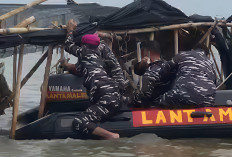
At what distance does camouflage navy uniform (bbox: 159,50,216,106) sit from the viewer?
22.5 ft

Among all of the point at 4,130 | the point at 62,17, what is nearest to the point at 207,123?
the point at 4,130

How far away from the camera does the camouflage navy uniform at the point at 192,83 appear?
22.5 ft

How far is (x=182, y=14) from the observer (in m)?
8.83

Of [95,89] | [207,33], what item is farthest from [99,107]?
[207,33]

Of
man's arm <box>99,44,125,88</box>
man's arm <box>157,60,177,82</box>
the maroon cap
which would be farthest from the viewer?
man's arm <box>99,44,125,88</box>

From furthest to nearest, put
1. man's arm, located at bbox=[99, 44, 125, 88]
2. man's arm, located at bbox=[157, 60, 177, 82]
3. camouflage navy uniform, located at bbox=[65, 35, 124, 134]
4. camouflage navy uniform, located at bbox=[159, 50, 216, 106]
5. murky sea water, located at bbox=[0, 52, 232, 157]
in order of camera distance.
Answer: man's arm, located at bbox=[99, 44, 125, 88], man's arm, located at bbox=[157, 60, 177, 82], camouflage navy uniform, located at bbox=[65, 35, 124, 134], camouflage navy uniform, located at bbox=[159, 50, 216, 106], murky sea water, located at bbox=[0, 52, 232, 157]

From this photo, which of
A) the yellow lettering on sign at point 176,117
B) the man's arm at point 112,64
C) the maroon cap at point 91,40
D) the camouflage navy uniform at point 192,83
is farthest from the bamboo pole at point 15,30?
the yellow lettering on sign at point 176,117

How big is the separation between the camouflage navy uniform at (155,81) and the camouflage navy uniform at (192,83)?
7.5 inches

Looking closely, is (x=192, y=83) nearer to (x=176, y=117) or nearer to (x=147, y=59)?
(x=176, y=117)

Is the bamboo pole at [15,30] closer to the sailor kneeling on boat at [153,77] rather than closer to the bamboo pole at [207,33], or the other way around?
the sailor kneeling on boat at [153,77]

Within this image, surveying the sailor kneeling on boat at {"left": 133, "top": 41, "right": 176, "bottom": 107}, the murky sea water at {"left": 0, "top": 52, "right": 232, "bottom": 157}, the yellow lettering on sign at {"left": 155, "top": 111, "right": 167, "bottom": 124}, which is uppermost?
the sailor kneeling on boat at {"left": 133, "top": 41, "right": 176, "bottom": 107}

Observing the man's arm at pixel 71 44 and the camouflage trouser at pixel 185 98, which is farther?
the man's arm at pixel 71 44

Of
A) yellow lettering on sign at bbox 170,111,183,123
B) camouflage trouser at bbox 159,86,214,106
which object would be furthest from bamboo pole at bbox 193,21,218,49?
yellow lettering on sign at bbox 170,111,183,123

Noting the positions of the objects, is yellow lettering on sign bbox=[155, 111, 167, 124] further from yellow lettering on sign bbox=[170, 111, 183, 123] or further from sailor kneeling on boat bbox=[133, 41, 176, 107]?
sailor kneeling on boat bbox=[133, 41, 176, 107]
